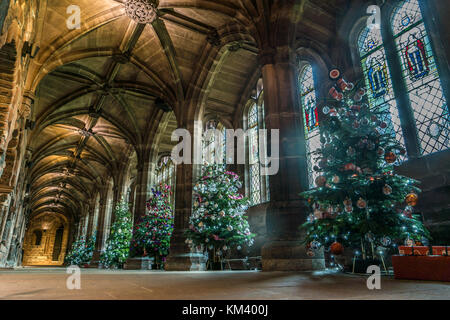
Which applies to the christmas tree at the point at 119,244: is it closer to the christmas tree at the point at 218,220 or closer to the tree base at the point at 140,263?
the tree base at the point at 140,263

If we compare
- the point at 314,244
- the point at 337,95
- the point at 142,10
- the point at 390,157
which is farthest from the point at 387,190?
the point at 142,10

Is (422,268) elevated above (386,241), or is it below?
below

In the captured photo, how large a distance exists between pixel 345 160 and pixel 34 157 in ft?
64.5

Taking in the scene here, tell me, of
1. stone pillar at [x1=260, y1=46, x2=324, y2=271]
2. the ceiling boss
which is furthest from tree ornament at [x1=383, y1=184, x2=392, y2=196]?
the ceiling boss

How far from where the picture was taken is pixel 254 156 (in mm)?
13195

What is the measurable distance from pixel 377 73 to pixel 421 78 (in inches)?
54.0

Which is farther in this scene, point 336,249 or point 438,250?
point 336,249

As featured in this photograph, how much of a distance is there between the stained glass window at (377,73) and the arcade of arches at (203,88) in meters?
0.11

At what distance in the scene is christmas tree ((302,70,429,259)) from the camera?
166 inches

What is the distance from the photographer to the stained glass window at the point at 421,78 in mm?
6621

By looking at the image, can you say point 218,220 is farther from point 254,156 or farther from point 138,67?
point 138,67

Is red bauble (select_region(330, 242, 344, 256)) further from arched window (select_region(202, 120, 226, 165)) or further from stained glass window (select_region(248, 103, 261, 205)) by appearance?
arched window (select_region(202, 120, 226, 165))

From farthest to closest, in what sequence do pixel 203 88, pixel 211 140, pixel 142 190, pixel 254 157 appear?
1. pixel 211 140
2. pixel 142 190
3. pixel 254 157
4. pixel 203 88

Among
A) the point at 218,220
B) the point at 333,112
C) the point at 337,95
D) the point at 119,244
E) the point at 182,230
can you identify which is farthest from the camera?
the point at 119,244
